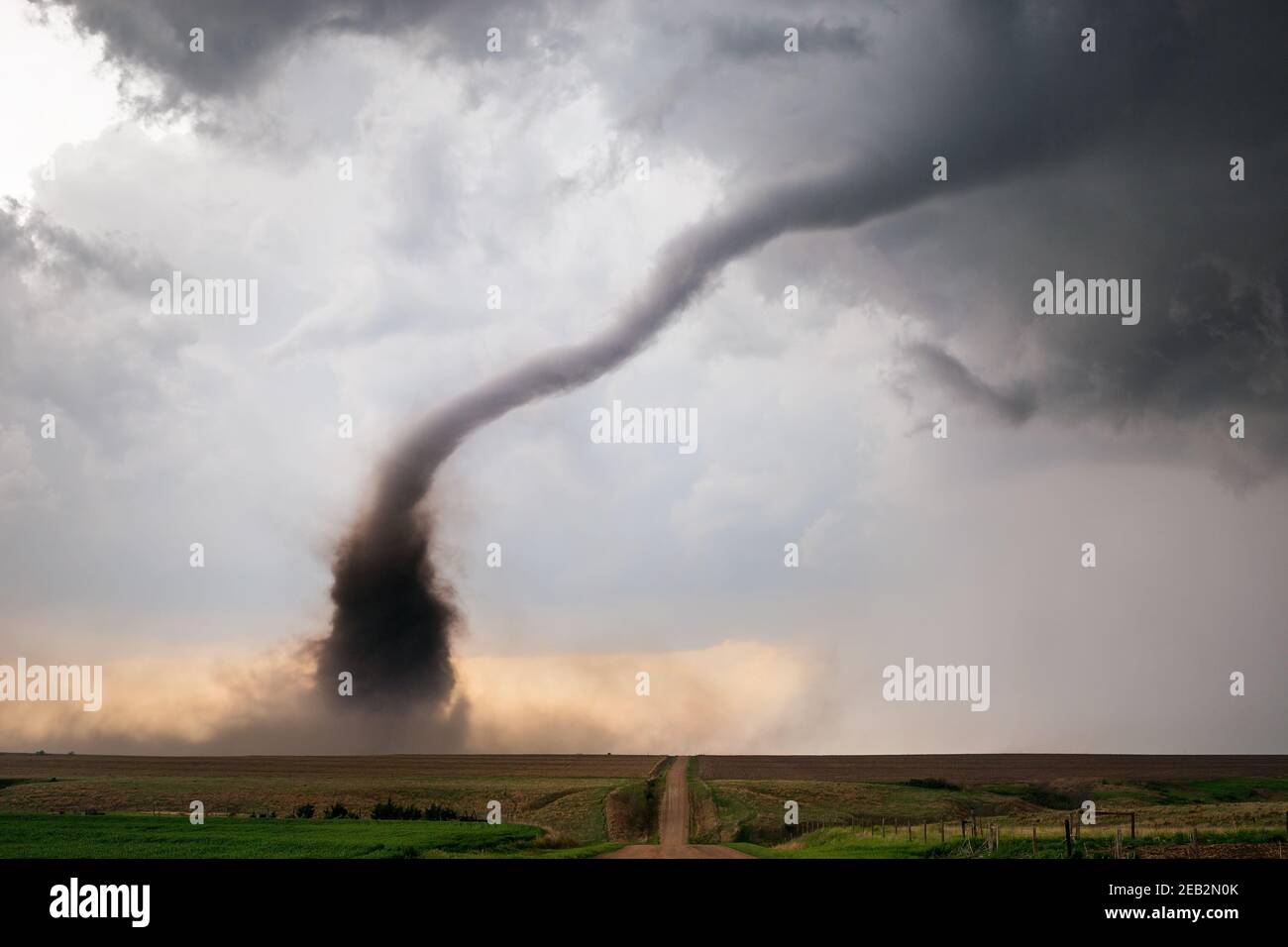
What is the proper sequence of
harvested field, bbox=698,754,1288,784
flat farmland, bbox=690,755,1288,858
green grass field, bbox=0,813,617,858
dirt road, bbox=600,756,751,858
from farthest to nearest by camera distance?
harvested field, bbox=698,754,1288,784 < dirt road, bbox=600,756,751,858 < green grass field, bbox=0,813,617,858 < flat farmland, bbox=690,755,1288,858

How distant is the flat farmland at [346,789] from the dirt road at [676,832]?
5068 mm

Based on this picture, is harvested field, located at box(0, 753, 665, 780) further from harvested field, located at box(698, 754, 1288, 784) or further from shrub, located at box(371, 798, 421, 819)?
shrub, located at box(371, 798, 421, 819)

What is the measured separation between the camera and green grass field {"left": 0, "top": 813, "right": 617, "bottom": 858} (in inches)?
2303

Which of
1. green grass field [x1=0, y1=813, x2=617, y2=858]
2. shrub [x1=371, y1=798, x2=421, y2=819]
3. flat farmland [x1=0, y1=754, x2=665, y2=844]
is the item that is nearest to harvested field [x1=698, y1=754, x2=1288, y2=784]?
flat farmland [x1=0, y1=754, x2=665, y2=844]

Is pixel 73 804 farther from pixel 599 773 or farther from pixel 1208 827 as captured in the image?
pixel 1208 827

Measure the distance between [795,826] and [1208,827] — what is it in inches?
1367

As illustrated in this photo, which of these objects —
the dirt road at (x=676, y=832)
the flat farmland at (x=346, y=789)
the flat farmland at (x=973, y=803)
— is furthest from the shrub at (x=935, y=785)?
the flat farmland at (x=346, y=789)

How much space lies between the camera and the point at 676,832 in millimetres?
94125

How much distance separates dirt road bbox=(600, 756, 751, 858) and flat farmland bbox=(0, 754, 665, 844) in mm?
5068

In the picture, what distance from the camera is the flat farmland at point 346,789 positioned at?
96.2 meters

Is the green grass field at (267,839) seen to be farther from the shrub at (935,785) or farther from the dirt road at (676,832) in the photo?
the shrub at (935,785)

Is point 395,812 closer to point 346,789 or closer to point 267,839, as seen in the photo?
point 267,839
